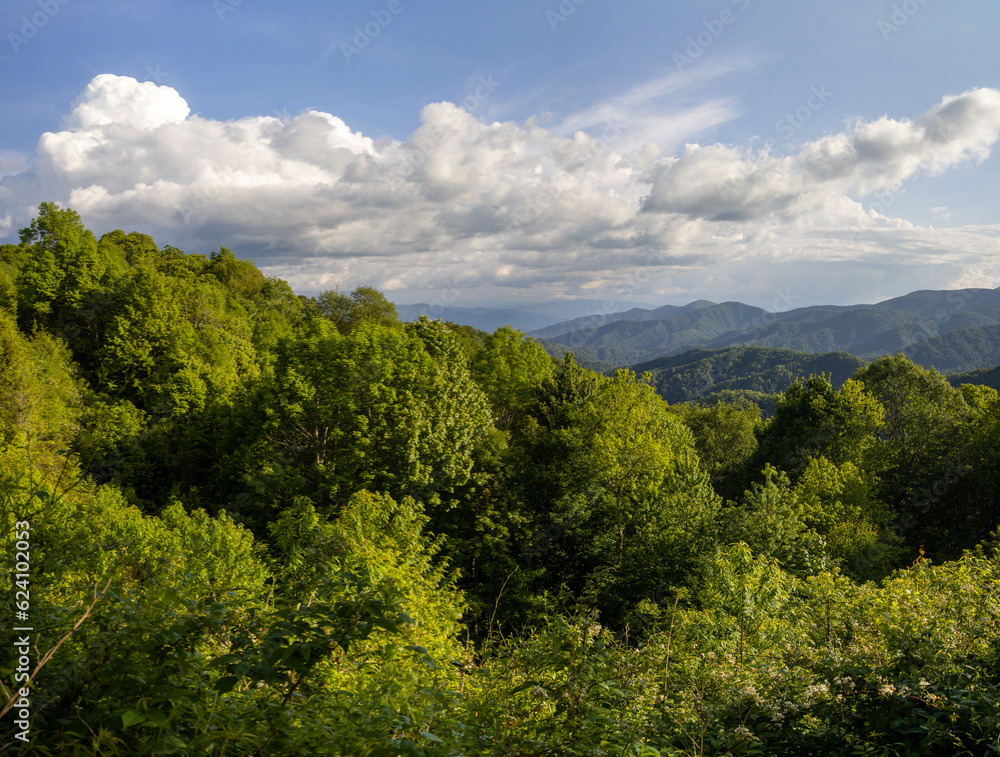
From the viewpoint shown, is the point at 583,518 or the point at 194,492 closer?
the point at 583,518

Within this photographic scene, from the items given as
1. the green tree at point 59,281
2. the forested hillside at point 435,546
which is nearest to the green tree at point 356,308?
the forested hillside at point 435,546

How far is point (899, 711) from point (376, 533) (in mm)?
12556

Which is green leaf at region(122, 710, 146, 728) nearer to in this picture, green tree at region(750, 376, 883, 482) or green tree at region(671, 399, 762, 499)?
green tree at region(750, 376, 883, 482)

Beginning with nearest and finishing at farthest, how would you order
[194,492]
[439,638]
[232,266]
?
[439,638] → [194,492] → [232,266]

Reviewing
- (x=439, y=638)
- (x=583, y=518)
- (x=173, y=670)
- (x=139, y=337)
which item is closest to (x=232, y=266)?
(x=139, y=337)

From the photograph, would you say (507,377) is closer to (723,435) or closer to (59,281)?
(59,281)

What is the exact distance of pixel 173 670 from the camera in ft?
11.7

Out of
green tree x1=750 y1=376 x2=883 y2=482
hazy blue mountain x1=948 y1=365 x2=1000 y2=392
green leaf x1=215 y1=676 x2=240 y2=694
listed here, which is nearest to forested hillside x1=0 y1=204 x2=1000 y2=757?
green leaf x1=215 y1=676 x2=240 y2=694

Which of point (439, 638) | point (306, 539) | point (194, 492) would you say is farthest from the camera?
point (194, 492)

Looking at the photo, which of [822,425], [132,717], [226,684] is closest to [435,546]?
[226,684]

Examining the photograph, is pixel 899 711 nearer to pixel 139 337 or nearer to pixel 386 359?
pixel 386 359

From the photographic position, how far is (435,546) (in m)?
15.8

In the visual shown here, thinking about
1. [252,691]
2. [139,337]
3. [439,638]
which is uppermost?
[139,337]

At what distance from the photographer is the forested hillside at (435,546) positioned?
138 inches
